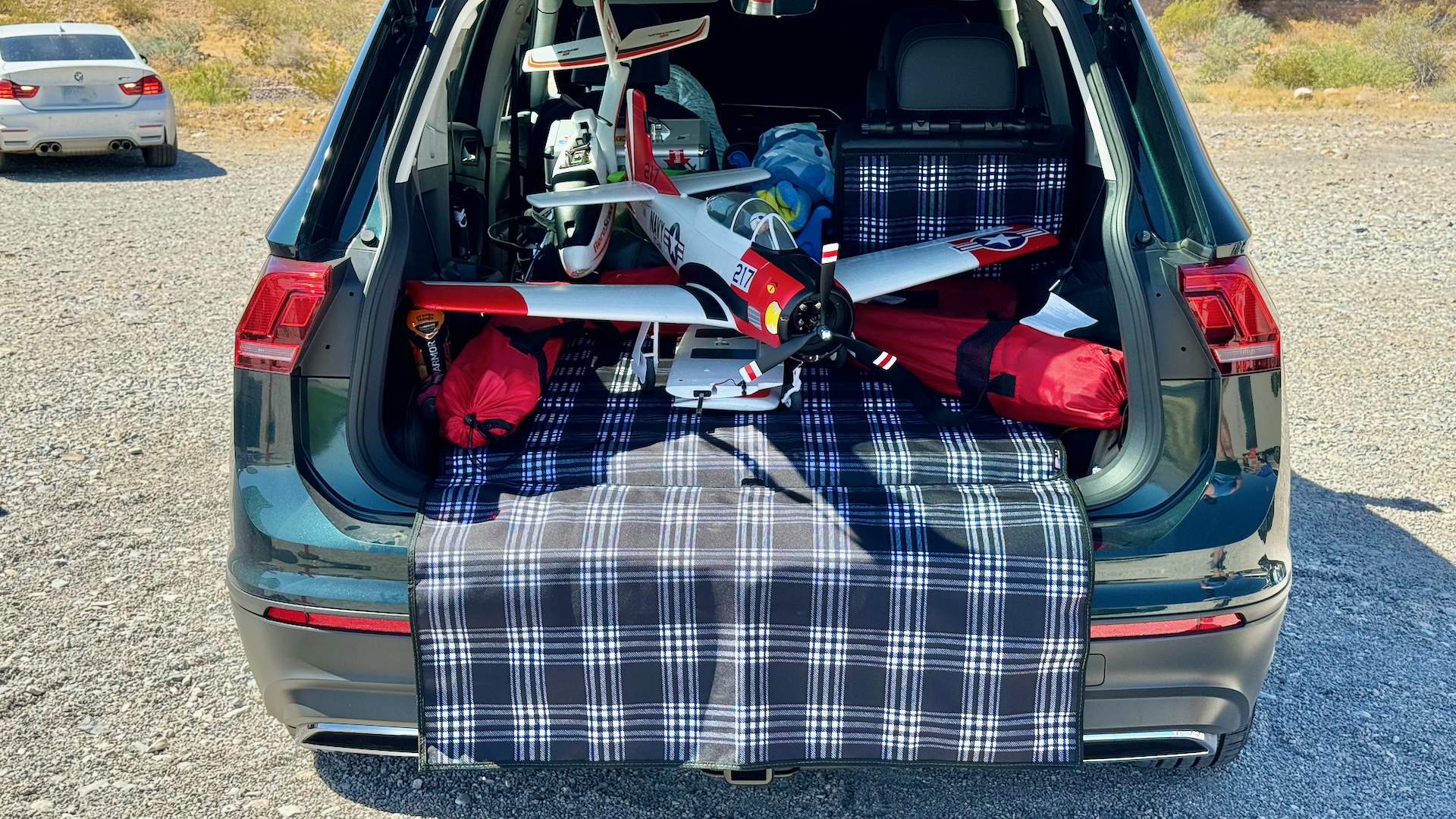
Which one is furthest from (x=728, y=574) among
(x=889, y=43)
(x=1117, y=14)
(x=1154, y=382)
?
(x=889, y=43)

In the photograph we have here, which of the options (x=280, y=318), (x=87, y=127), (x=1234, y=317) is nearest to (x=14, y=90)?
(x=87, y=127)

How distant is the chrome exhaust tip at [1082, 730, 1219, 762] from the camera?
7.27ft

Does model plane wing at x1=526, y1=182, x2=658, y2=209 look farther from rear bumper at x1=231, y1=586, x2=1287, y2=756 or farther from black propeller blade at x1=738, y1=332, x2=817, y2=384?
rear bumper at x1=231, y1=586, x2=1287, y2=756

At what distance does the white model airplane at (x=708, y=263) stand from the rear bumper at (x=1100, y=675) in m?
0.91

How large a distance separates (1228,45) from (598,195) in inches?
772

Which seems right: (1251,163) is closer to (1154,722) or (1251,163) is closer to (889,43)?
(889,43)

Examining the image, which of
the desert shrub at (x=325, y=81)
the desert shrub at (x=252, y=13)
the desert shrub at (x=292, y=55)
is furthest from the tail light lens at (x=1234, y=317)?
the desert shrub at (x=252, y=13)

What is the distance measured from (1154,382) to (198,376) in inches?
182

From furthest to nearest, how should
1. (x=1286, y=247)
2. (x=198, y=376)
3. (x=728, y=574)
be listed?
1. (x=1286, y=247)
2. (x=198, y=376)
3. (x=728, y=574)

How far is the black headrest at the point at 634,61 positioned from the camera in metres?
4.21

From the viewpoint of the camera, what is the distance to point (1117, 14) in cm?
274

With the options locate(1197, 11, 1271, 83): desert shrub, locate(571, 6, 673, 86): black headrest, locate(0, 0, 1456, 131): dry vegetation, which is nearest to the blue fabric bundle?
locate(571, 6, 673, 86): black headrest

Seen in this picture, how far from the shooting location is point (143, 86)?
11125mm

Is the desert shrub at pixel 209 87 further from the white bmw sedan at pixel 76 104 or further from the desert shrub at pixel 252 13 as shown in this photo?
the desert shrub at pixel 252 13
